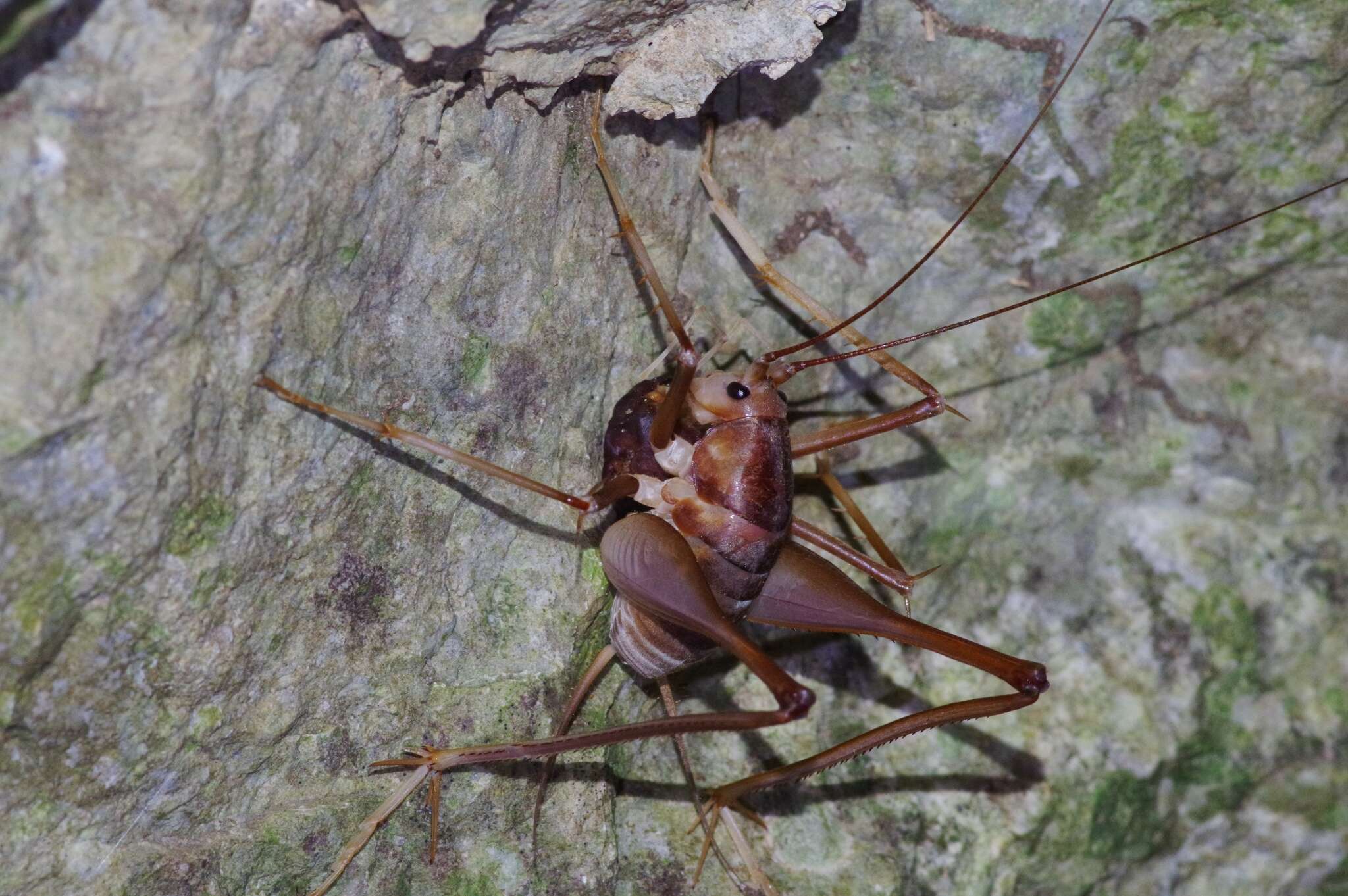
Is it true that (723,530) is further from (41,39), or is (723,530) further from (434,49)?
(41,39)

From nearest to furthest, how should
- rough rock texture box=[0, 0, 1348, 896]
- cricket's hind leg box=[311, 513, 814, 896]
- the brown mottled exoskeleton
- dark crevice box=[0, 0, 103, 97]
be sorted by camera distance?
1. dark crevice box=[0, 0, 103, 97]
2. rough rock texture box=[0, 0, 1348, 896]
3. cricket's hind leg box=[311, 513, 814, 896]
4. the brown mottled exoskeleton

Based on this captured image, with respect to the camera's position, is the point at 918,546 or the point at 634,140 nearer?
the point at 634,140

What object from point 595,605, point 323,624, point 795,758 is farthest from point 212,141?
point 795,758

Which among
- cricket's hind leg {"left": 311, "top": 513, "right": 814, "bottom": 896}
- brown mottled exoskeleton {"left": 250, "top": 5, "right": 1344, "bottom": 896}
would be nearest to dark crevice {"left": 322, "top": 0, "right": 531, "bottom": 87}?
brown mottled exoskeleton {"left": 250, "top": 5, "right": 1344, "bottom": 896}

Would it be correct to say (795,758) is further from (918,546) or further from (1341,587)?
(1341,587)

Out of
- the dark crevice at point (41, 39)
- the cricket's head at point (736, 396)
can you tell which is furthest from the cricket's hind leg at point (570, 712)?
the dark crevice at point (41, 39)

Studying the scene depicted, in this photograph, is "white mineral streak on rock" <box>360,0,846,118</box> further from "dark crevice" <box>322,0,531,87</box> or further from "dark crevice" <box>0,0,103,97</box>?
"dark crevice" <box>0,0,103,97</box>

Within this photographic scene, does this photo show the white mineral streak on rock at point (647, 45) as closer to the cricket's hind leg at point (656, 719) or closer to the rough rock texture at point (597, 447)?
the rough rock texture at point (597, 447)
